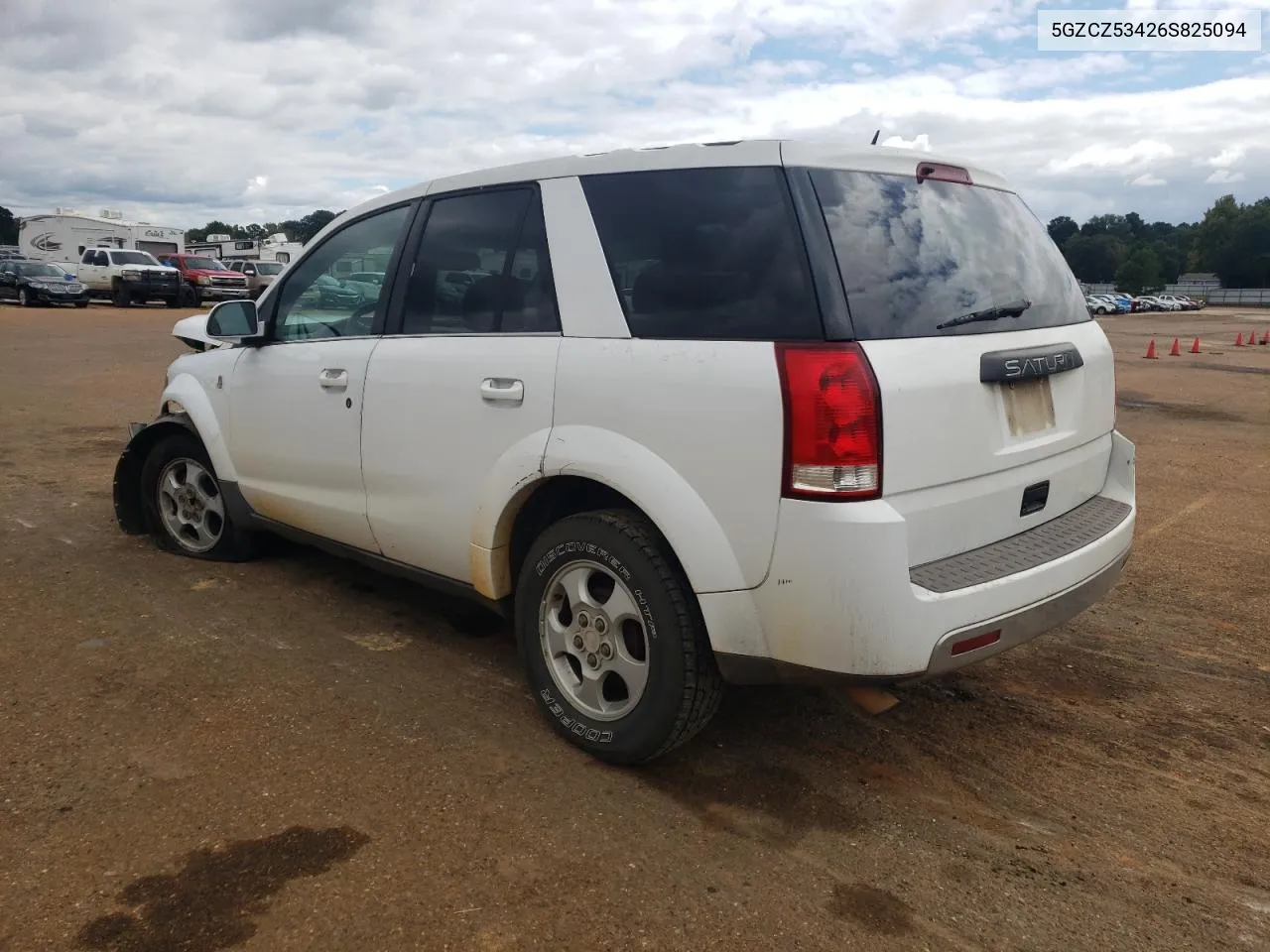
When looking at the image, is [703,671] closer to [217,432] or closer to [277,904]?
[277,904]

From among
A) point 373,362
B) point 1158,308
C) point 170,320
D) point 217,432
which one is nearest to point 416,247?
point 373,362

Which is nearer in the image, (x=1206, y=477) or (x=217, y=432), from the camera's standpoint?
(x=217, y=432)

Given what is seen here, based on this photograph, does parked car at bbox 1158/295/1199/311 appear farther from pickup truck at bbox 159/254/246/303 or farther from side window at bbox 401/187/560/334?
side window at bbox 401/187/560/334

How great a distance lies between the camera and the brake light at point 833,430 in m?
2.59

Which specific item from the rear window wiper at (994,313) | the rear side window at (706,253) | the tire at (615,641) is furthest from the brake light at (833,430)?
the tire at (615,641)

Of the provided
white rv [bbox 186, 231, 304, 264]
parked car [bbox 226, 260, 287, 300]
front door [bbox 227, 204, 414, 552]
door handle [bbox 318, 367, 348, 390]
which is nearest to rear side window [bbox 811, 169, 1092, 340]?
front door [bbox 227, 204, 414, 552]

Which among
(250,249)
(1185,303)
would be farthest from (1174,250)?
(250,249)

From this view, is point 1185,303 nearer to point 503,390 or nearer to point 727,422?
point 503,390

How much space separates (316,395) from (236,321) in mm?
659

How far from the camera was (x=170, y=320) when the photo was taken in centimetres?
2580

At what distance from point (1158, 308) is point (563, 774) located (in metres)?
88.2

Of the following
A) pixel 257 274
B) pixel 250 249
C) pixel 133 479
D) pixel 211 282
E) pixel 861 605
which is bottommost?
pixel 133 479

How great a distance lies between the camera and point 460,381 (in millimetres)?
3498

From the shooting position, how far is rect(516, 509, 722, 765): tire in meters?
2.90
